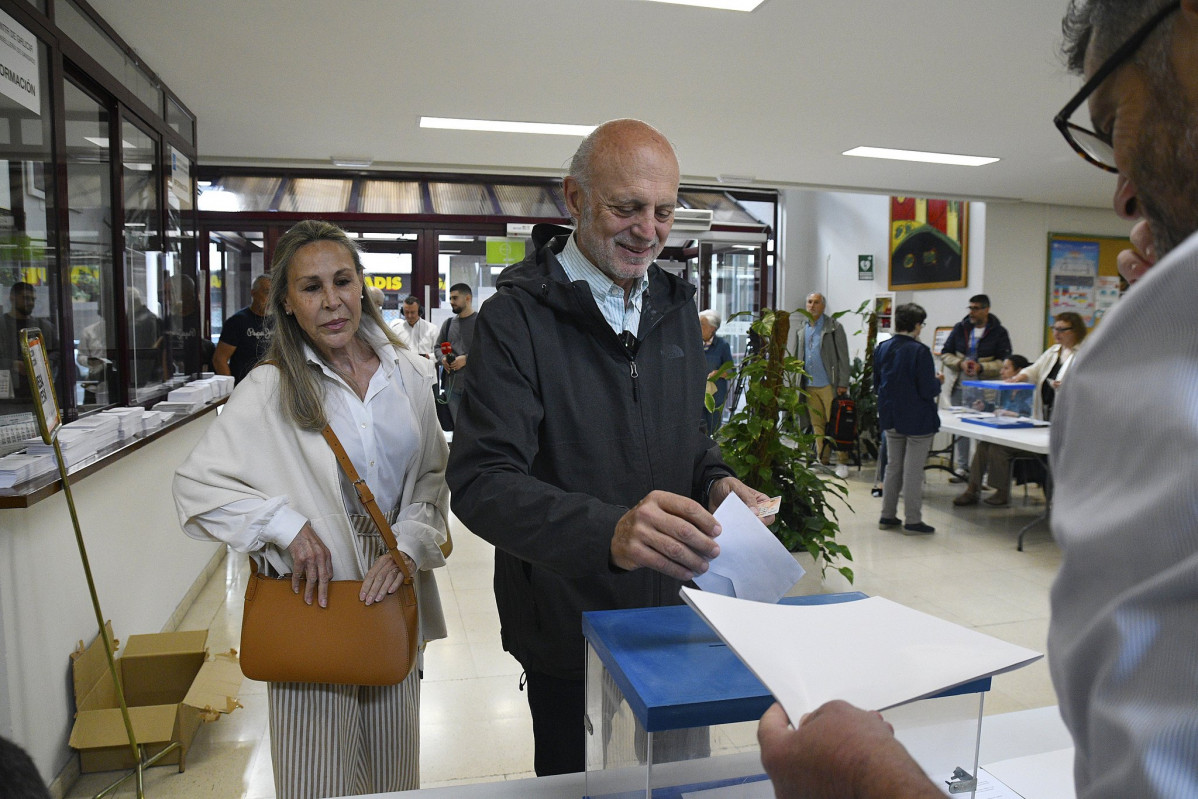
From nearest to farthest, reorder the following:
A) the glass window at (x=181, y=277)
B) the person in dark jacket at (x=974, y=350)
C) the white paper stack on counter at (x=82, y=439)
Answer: the white paper stack on counter at (x=82, y=439) < the glass window at (x=181, y=277) < the person in dark jacket at (x=974, y=350)

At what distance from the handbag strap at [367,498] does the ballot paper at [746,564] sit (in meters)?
Result: 0.94

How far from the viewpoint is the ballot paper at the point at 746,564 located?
0.99 m

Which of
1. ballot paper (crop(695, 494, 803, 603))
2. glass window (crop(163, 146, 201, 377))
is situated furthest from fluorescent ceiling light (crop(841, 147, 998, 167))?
ballot paper (crop(695, 494, 803, 603))

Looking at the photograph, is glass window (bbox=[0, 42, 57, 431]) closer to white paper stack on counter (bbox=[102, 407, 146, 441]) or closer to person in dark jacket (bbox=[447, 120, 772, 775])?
white paper stack on counter (bbox=[102, 407, 146, 441])

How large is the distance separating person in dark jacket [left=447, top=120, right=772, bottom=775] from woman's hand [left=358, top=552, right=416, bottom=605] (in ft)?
0.95

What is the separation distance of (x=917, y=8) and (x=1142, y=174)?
3.74 metres

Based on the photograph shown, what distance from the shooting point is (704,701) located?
79 cm

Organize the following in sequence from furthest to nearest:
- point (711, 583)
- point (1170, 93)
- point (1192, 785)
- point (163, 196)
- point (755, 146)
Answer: point (755, 146) < point (163, 196) < point (711, 583) < point (1170, 93) < point (1192, 785)

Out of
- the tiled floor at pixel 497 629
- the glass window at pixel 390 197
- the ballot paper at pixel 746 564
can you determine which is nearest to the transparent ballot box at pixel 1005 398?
the tiled floor at pixel 497 629

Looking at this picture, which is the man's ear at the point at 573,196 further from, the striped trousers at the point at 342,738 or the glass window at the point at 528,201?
the glass window at the point at 528,201

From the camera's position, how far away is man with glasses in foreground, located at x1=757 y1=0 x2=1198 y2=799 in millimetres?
376

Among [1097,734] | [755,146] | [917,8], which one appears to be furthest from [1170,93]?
[755,146]

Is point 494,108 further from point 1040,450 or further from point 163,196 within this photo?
point 1040,450

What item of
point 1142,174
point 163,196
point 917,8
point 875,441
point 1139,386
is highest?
point 917,8
